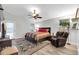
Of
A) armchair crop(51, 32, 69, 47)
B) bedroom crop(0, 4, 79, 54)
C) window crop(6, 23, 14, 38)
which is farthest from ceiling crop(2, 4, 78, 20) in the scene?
armchair crop(51, 32, 69, 47)

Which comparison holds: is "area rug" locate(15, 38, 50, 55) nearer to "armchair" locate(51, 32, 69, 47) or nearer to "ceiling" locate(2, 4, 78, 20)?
"armchair" locate(51, 32, 69, 47)

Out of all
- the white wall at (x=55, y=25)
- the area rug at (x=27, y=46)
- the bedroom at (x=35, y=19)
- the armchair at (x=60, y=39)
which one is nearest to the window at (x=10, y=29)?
the bedroom at (x=35, y=19)

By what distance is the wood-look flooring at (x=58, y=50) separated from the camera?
2180 mm

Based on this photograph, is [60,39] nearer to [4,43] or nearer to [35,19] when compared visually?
[35,19]

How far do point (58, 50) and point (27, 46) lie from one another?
48 centimetres

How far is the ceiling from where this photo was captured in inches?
85.2

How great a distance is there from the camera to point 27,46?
2180mm

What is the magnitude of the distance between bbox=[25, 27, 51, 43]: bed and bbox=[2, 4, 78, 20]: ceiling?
184mm

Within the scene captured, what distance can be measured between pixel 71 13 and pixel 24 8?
2.37 ft

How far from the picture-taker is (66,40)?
2.17m

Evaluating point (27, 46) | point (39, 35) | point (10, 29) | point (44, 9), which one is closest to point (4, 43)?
point (10, 29)
